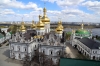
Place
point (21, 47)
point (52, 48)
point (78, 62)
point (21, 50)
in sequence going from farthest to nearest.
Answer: point (21, 50), point (21, 47), point (52, 48), point (78, 62)

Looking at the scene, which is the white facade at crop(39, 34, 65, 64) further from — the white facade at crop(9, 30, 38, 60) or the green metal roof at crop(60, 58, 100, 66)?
the green metal roof at crop(60, 58, 100, 66)

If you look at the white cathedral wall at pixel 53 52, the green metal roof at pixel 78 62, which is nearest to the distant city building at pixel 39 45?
the white cathedral wall at pixel 53 52

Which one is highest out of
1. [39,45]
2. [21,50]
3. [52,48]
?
[39,45]

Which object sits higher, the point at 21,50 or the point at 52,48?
the point at 52,48

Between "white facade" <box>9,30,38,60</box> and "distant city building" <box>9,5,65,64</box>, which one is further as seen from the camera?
"white facade" <box>9,30,38,60</box>

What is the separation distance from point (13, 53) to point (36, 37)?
16.2ft

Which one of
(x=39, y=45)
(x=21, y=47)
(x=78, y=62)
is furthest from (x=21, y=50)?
(x=78, y=62)

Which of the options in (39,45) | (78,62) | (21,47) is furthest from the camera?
(21,47)

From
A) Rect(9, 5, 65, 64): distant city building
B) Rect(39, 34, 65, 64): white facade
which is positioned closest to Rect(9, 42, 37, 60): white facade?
Rect(9, 5, 65, 64): distant city building

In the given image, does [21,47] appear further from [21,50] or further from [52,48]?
[52,48]

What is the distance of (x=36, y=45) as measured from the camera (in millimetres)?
21609

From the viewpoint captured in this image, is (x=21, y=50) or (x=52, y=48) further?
(x=21, y=50)

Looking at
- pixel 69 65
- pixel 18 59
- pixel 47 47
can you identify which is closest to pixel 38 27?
pixel 47 47

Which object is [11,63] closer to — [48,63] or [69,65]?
[48,63]
